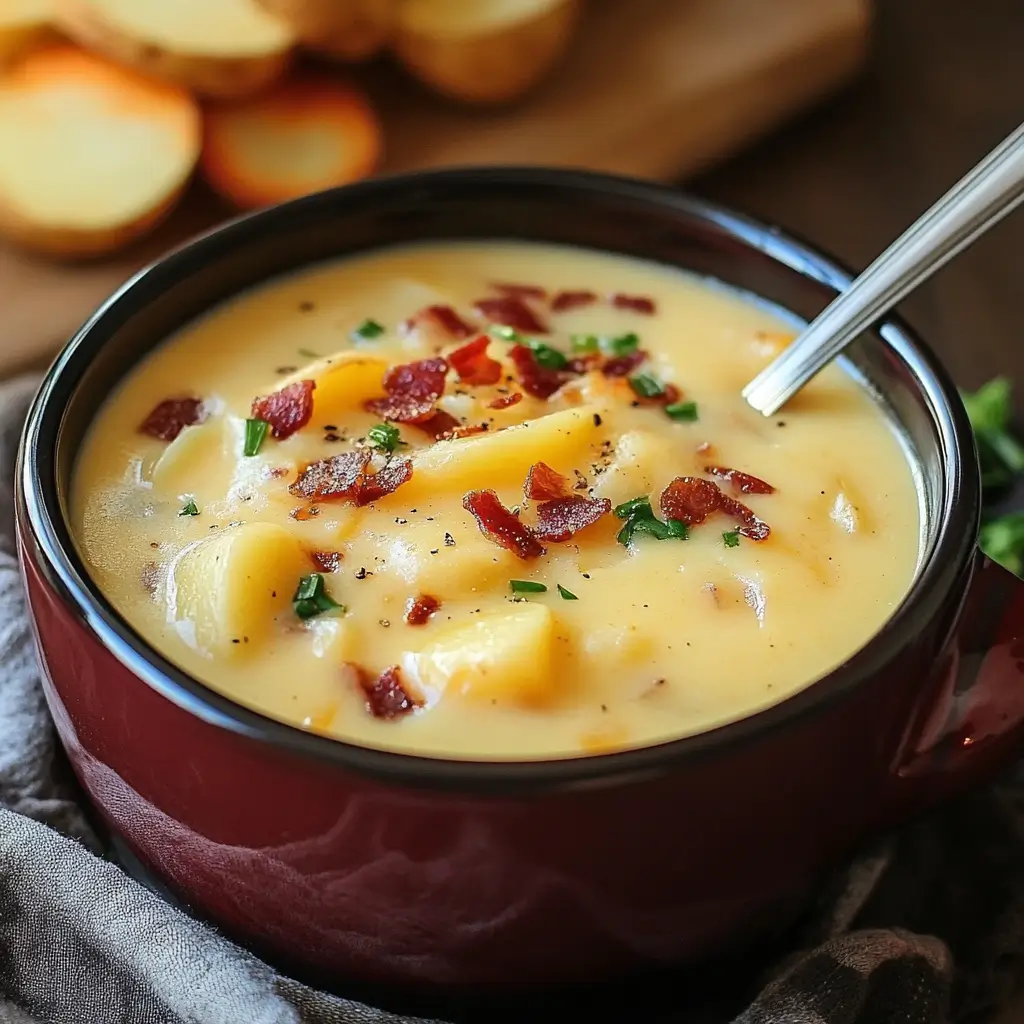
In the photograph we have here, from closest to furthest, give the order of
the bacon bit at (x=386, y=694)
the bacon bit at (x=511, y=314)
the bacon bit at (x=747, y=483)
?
the bacon bit at (x=386, y=694) < the bacon bit at (x=747, y=483) < the bacon bit at (x=511, y=314)

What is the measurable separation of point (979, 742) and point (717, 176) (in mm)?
2049

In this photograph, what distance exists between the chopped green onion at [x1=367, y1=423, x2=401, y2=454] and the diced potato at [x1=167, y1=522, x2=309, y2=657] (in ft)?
0.76

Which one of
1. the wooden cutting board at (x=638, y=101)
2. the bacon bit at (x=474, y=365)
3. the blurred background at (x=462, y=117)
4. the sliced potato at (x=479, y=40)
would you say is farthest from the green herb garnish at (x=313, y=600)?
the sliced potato at (x=479, y=40)

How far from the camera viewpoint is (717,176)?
3418 millimetres

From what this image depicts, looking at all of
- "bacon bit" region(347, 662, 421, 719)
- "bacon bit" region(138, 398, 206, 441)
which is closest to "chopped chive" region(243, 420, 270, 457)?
"bacon bit" region(138, 398, 206, 441)

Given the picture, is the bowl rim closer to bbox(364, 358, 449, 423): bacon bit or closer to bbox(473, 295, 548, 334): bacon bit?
bbox(473, 295, 548, 334): bacon bit

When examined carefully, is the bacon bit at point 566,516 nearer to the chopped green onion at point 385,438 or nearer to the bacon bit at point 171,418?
the chopped green onion at point 385,438

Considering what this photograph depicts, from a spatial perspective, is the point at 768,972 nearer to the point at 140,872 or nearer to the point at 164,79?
the point at 140,872

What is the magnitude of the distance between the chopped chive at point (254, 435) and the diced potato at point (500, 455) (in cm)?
21

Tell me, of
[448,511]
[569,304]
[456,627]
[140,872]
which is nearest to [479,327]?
[569,304]

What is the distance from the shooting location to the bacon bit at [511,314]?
2238mm

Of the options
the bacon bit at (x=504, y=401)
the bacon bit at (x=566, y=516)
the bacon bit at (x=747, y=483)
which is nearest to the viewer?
the bacon bit at (x=566, y=516)

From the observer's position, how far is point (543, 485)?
5.99ft

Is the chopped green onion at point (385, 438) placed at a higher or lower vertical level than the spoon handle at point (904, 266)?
lower
